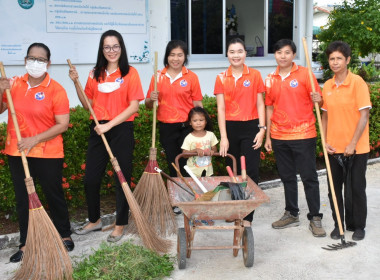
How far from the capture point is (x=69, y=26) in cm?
809

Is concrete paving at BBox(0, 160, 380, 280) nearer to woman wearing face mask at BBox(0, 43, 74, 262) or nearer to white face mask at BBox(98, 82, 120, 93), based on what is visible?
woman wearing face mask at BBox(0, 43, 74, 262)

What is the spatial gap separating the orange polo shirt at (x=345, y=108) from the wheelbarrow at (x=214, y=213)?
964mm

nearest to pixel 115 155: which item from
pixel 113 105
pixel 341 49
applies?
pixel 113 105

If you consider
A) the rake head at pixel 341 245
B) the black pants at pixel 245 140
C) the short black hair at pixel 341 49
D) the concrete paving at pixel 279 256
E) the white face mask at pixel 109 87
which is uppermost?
the short black hair at pixel 341 49

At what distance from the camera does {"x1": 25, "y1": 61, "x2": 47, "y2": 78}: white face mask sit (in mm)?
3918

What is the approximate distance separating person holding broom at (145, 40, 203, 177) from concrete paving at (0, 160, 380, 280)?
1.02 meters

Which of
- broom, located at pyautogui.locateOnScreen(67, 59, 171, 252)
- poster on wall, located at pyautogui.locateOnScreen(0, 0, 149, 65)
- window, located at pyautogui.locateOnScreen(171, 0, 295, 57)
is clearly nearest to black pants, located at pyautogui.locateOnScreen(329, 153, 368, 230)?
broom, located at pyautogui.locateOnScreen(67, 59, 171, 252)

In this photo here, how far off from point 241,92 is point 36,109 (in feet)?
6.23

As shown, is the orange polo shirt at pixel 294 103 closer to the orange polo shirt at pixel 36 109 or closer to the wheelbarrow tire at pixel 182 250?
the wheelbarrow tire at pixel 182 250

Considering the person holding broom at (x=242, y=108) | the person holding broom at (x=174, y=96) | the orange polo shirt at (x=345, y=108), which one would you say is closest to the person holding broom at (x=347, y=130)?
the orange polo shirt at (x=345, y=108)

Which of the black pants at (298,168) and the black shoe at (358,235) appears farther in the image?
the black pants at (298,168)

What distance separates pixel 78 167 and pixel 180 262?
6.31 feet

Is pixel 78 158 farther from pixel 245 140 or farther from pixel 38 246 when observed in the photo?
pixel 245 140

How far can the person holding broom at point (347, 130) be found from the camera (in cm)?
426
